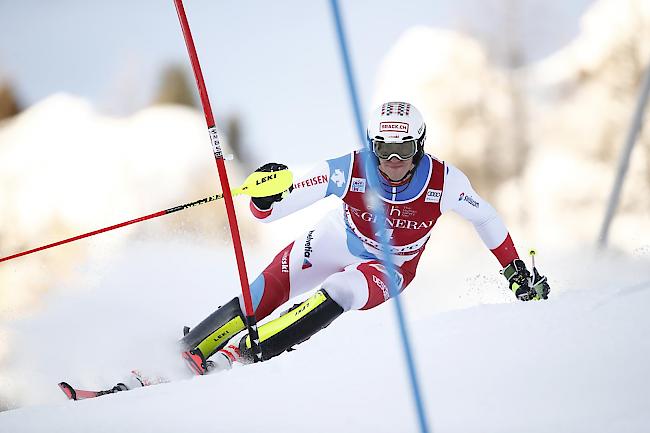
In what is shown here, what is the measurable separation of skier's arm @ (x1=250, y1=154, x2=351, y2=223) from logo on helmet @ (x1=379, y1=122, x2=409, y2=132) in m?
0.27

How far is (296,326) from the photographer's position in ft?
8.89

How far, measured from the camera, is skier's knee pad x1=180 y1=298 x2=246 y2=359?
2.98 m

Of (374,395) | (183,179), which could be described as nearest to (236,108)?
(183,179)

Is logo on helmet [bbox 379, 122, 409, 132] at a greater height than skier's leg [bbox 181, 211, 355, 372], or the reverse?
logo on helmet [bbox 379, 122, 409, 132]

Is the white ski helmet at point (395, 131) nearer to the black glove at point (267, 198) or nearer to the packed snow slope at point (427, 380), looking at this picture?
the black glove at point (267, 198)

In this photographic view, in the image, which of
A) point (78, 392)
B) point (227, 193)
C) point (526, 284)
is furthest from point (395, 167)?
point (78, 392)

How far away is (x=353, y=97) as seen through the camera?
5.85 feet

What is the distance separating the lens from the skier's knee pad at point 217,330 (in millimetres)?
2980

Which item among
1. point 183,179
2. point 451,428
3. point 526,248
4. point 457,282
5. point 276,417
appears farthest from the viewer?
point 183,179

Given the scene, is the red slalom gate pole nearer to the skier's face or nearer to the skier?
the skier

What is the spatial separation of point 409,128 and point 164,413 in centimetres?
127

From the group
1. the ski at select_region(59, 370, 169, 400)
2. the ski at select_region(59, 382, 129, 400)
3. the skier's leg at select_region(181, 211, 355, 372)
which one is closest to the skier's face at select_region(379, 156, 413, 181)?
the skier's leg at select_region(181, 211, 355, 372)

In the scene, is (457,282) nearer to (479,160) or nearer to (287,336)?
(479,160)

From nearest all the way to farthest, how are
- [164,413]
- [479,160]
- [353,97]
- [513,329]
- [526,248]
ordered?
[353,97] → [164,413] → [513,329] → [526,248] → [479,160]
